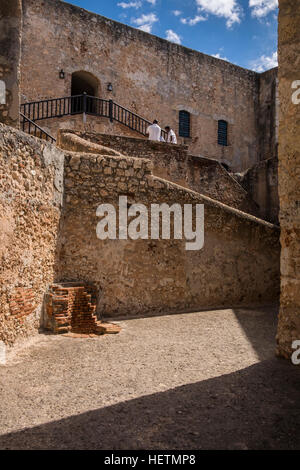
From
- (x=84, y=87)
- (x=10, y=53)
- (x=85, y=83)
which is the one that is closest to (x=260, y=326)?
(x=10, y=53)

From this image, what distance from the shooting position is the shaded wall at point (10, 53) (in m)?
5.97

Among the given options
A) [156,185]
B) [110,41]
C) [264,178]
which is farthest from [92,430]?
[110,41]

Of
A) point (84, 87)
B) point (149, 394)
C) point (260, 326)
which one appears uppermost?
point (84, 87)

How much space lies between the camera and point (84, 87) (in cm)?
1708

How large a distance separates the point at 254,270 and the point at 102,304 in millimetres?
3523

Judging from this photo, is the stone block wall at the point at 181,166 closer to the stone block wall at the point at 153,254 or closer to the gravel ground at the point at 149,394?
the stone block wall at the point at 153,254

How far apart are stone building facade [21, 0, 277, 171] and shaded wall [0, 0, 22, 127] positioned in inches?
251

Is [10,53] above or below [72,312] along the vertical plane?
above

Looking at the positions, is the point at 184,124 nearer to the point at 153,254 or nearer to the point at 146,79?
the point at 146,79

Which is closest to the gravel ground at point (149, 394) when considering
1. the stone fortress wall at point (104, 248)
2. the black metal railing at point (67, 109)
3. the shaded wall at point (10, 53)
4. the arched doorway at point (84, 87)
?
the stone fortress wall at point (104, 248)

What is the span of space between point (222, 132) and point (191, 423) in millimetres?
18704

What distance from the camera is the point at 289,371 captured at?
3777 millimetres

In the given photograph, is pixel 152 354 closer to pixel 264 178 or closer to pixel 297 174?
pixel 297 174

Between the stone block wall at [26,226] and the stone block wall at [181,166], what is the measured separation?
2.80 m
